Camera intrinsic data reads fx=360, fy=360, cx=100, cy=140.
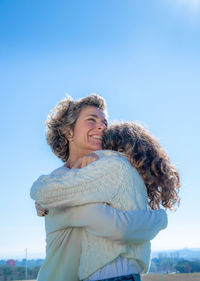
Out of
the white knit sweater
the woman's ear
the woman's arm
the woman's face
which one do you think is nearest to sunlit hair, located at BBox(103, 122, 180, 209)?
the white knit sweater

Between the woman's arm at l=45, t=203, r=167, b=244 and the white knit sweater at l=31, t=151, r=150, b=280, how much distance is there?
0.06 metres

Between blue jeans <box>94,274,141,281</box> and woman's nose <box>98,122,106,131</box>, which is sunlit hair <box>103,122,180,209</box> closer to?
woman's nose <box>98,122,106,131</box>

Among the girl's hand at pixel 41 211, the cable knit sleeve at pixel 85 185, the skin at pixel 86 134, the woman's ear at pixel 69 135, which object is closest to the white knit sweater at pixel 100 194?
the cable knit sleeve at pixel 85 185

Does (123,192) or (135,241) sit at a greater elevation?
(123,192)

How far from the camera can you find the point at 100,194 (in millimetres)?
2225

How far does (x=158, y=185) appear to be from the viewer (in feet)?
8.63

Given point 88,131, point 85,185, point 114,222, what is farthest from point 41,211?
point 88,131

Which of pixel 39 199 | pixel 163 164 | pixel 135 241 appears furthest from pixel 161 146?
pixel 39 199

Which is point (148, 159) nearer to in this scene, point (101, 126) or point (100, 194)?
point (100, 194)

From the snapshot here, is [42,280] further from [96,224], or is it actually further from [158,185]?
[158,185]

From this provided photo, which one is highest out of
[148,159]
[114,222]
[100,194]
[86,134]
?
[86,134]

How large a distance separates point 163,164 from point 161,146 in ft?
0.64

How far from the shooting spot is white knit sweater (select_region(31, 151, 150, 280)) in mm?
2174

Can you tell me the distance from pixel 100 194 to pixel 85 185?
110mm
